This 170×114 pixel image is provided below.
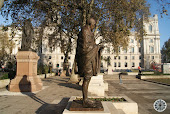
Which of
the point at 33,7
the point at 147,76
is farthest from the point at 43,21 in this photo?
the point at 147,76

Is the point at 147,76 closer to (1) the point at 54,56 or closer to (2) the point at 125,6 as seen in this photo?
(2) the point at 125,6

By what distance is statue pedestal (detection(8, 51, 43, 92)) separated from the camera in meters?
8.19

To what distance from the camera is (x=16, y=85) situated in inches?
322

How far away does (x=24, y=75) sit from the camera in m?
8.33

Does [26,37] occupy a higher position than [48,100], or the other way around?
[26,37]

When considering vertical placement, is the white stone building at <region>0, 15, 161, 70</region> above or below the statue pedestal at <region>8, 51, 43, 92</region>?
above

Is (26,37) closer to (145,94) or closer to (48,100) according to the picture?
(48,100)

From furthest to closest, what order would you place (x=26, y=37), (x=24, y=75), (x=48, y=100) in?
(x=26, y=37), (x=24, y=75), (x=48, y=100)

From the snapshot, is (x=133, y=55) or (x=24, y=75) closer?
(x=24, y=75)

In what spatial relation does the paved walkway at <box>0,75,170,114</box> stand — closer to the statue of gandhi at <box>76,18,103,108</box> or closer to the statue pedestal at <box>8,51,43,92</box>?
the statue pedestal at <box>8,51,43,92</box>

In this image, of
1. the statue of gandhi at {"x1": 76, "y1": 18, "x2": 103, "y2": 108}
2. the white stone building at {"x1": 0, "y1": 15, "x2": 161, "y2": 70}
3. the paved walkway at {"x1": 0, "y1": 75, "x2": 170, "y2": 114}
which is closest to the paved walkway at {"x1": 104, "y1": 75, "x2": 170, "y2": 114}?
the paved walkway at {"x1": 0, "y1": 75, "x2": 170, "y2": 114}

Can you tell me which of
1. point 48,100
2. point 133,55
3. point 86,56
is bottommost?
point 48,100

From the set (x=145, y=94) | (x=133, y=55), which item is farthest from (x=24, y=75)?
(x=133, y=55)

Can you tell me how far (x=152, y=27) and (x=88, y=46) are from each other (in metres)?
67.8
